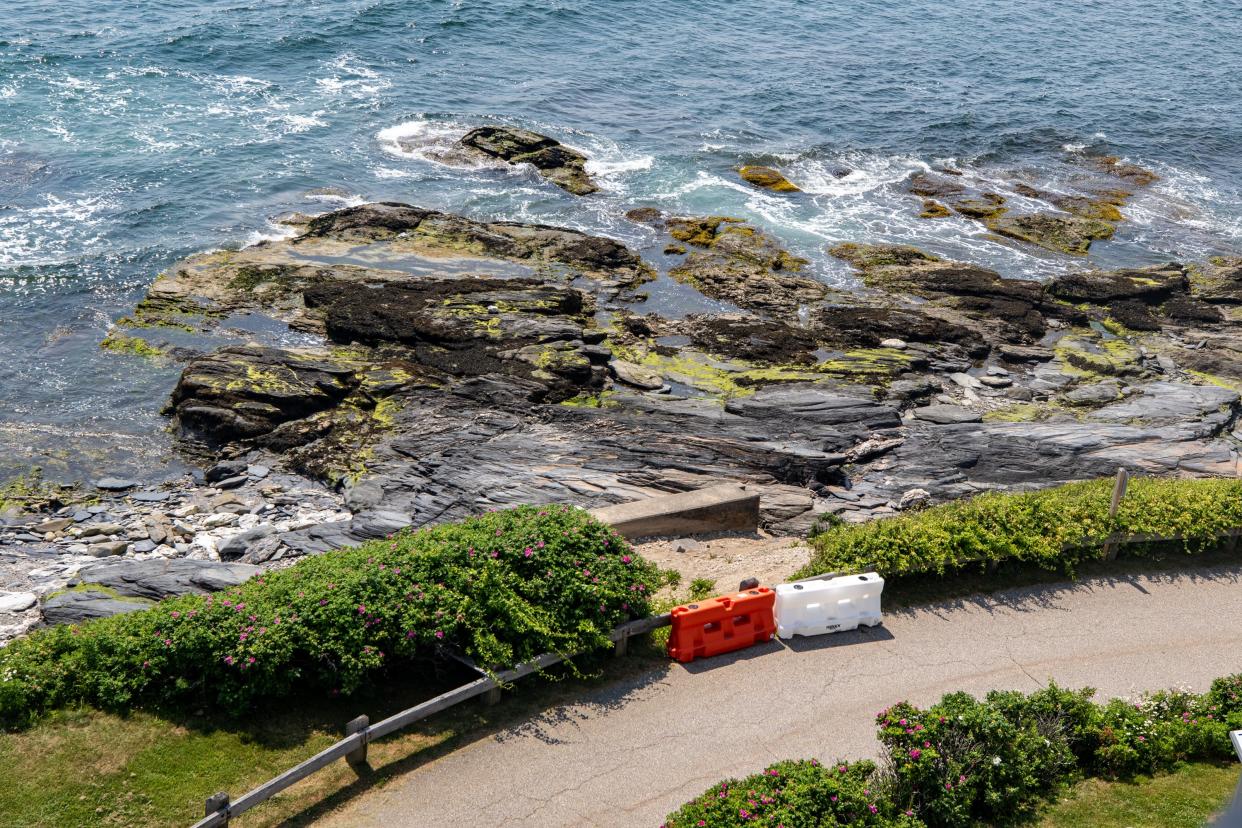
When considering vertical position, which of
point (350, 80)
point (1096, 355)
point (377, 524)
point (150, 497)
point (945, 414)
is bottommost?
point (150, 497)

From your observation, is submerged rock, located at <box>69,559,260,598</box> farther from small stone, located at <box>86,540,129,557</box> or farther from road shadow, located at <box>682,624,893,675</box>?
road shadow, located at <box>682,624,893,675</box>

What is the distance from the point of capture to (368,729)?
47.8 feet

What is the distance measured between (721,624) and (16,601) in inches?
516

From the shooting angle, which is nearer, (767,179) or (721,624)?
(721,624)

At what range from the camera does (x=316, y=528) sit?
2262cm

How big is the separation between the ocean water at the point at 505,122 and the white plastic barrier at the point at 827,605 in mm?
16878

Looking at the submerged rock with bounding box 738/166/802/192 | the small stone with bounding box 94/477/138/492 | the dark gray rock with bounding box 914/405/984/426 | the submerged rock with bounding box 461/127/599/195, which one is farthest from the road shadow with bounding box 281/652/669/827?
the submerged rock with bounding box 738/166/802/192

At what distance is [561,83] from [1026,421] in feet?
130

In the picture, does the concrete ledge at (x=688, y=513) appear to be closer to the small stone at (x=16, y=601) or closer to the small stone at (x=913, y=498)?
the small stone at (x=913, y=498)

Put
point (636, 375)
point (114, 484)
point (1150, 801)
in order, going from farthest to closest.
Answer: point (636, 375), point (114, 484), point (1150, 801)

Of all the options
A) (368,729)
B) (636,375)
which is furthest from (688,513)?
(636,375)

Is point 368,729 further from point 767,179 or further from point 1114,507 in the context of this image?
point 767,179

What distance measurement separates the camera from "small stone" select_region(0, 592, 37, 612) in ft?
64.2

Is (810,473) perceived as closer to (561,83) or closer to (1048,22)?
(561,83)
